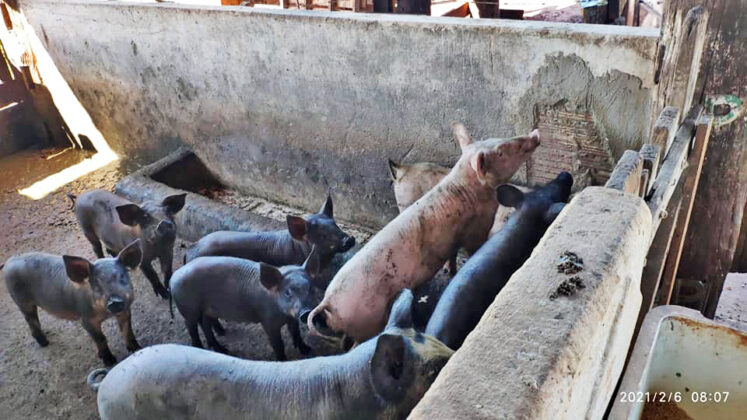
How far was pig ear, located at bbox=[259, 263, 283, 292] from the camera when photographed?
3.17 metres

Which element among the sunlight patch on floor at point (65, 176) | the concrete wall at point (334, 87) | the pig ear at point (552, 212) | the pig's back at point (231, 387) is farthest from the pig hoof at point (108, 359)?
the sunlight patch on floor at point (65, 176)

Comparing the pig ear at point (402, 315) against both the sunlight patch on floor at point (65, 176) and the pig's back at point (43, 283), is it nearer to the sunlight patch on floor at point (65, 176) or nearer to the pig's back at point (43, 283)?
the pig's back at point (43, 283)

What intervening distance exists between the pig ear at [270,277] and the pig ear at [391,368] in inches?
50.3

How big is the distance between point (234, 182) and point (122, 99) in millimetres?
1388

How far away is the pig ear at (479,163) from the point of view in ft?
11.2

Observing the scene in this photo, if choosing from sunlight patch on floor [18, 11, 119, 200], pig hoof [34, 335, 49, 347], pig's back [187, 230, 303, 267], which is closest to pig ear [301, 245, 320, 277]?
pig's back [187, 230, 303, 267]

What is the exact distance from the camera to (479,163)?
3.43 m

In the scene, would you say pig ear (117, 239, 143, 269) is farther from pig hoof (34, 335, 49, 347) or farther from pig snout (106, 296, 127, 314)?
pig hoof (34, 335, 49, 347)

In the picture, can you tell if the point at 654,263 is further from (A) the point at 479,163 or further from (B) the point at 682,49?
(A) the point at 479,163

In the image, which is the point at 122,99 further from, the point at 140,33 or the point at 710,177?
the point at 710,177

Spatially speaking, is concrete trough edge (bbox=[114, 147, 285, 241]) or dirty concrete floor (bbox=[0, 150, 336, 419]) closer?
dirty concrete floor (bbox=[0, 150, 336, 419])

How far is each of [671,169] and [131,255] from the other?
2.81 m

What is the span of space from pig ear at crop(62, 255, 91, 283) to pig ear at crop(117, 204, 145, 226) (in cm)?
62

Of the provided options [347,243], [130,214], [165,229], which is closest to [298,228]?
[347,243]
